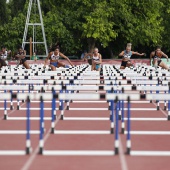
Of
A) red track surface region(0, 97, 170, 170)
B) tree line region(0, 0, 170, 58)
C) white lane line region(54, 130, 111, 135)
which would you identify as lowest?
white lane line region(54, 130, 111, 135)

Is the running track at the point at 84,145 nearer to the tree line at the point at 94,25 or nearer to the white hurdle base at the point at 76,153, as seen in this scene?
the white hurdle base at the point at 76,153

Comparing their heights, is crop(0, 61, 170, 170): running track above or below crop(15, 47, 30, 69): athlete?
below

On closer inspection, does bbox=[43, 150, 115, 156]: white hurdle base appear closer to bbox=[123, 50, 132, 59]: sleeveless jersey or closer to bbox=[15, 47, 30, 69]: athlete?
bbox=[123, 50, 132, 59]: sleeveless jersey

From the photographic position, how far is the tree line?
67750 mm

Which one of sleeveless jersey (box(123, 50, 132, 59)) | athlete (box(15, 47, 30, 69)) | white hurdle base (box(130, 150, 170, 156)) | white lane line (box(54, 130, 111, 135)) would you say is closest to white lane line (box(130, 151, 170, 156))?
white hurdle base (box(130, 150, 170, 156))

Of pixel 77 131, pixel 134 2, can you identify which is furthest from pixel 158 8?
pixel 77 131

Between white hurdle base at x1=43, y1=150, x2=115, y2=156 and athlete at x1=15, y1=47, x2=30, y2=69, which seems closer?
white hurdle base at x1=43, y1=150, x2=115, y2=156

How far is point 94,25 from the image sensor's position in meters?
66.8

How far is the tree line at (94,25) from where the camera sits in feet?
222

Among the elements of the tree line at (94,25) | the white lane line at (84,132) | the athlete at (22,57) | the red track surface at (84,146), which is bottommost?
the white lane line at (84,132)
